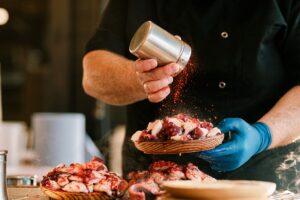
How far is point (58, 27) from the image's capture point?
7.83 meters

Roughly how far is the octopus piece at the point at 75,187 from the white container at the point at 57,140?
2.16m

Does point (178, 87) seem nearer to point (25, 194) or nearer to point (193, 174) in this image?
point (193, 174)

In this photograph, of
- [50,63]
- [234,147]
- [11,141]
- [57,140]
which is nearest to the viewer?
[234,147]

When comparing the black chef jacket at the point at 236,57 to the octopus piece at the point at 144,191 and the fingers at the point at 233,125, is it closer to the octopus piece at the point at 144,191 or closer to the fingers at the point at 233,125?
the fingers at the point at 233,125

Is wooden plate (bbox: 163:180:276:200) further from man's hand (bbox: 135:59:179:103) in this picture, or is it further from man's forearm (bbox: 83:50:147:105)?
man's forearm (bbox: 83:50:147:105)

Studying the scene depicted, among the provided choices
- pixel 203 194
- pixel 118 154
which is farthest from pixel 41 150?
pixel 203 194

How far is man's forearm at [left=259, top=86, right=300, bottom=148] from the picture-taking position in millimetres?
2578

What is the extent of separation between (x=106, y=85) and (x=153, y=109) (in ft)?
0.80

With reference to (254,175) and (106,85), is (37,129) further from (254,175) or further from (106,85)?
(254,175)

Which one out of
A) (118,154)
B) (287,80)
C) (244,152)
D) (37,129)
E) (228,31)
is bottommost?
(118,154)

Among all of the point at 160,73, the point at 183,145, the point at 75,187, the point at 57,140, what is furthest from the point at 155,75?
the point at 57,140

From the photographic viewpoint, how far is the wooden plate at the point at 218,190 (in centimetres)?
162

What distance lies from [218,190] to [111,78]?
1312 millimetres

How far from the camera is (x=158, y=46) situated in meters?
2.12
